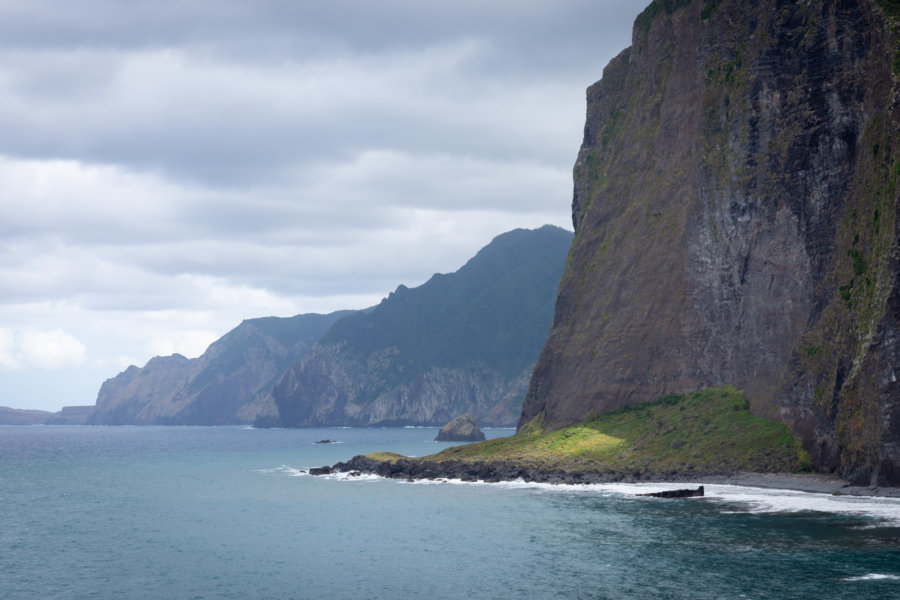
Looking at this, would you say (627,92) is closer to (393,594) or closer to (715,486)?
(715,486)

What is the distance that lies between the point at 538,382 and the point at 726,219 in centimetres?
3962

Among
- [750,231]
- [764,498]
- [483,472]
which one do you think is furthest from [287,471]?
[764,498]

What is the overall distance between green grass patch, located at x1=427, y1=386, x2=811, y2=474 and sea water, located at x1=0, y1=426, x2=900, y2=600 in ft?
21.7

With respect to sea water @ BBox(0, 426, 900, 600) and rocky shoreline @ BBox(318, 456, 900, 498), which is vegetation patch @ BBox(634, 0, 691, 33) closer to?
rocky shoreline @ BBox(318, 456, 900, 498)

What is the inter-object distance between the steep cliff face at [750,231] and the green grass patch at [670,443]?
2241 millimetres

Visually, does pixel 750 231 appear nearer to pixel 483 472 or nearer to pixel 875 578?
pixel 483 472

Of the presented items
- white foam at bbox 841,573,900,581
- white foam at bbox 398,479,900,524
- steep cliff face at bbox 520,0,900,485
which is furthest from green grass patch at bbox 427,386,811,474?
white foam at bbox 841,573,900,581

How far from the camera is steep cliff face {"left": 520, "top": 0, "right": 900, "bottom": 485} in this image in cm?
7038

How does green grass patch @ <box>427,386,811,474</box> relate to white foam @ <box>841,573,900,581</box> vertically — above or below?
above

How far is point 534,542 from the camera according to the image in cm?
5528

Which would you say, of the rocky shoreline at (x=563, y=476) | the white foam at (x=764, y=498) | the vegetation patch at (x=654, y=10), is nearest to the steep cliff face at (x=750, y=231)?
the vegetation patch at (x=654, y=10)

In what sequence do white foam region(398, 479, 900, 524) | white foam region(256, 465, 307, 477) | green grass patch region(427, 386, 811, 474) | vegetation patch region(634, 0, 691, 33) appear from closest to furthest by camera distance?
white foam region(398, 479, 900, 524) < green grass patch region(427, 386, 811, 474) < white foam region(256, 465, 307, 477) < vegetation patch region(634, 0, 691, 33)

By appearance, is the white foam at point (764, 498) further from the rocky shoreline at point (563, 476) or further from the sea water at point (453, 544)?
the rocky shoreline at point (563, 476)

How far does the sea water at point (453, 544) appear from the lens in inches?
1690
